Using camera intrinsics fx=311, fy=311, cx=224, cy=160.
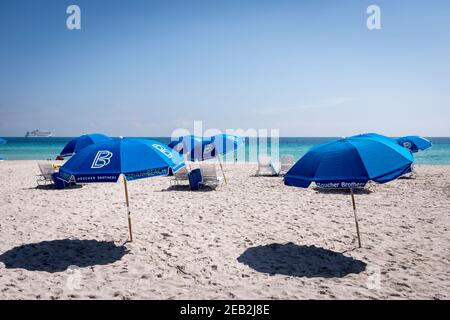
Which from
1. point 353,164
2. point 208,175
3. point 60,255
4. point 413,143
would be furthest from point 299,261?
point 413,143

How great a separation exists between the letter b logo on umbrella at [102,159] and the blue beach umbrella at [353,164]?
295cm

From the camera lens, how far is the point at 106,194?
11195 mm

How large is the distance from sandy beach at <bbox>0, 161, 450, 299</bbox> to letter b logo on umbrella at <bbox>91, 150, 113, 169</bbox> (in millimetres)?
1700

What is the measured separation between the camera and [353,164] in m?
4.49

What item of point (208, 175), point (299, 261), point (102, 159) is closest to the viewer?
point (102, 159)

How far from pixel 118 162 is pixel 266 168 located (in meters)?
12.2

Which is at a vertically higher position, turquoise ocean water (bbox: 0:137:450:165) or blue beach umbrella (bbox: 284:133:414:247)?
blue beach umbrella (bbox: 284:133:414:247)

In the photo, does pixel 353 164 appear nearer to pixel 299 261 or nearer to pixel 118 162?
pixel 299 261

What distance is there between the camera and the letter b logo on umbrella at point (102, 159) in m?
4.81

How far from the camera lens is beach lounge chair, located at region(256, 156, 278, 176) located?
52.2 ft

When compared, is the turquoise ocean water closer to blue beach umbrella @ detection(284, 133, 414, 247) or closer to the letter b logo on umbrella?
blue beach umbrella @ detection(284, 133, 414, 247)

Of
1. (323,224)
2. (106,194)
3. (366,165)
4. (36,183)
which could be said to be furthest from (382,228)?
(36,183)

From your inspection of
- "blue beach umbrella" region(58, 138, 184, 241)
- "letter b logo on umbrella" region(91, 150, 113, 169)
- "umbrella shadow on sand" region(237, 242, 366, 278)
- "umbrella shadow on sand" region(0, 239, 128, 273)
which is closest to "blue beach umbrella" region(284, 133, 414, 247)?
"umbrella shadow on sand" region(237, 242, 366, 278)
